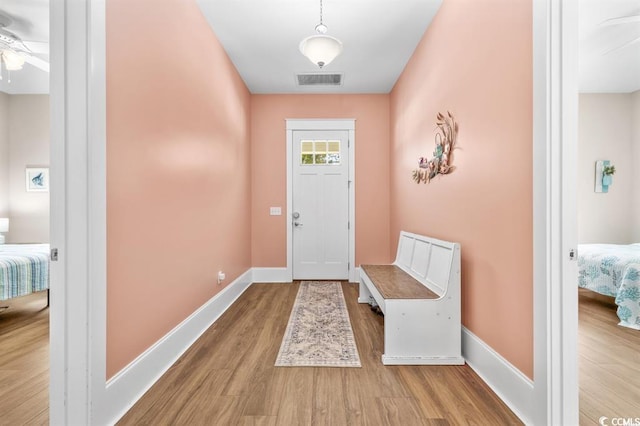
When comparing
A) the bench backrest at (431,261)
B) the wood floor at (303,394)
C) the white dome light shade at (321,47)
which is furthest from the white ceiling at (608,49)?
the wood floor at (303,394)

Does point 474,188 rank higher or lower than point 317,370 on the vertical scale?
higher

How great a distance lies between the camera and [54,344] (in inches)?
51.8

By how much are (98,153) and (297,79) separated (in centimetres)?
303

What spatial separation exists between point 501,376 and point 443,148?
1.65m

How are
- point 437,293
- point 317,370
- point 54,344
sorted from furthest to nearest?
point 437,293
point 317,370
point 54,344

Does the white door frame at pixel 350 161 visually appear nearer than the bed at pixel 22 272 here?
No

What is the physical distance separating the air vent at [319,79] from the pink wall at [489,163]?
1410 mm

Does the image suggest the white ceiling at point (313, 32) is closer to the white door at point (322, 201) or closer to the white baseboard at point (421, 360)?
the white door at point (322, 201)

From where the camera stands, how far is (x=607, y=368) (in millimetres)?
1902

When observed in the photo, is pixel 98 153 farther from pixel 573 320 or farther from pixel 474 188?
pixel 573 320

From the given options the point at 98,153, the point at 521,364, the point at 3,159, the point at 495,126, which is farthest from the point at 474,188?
the point at 3,159

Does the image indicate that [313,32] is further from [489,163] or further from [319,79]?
[489,163]

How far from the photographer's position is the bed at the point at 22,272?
105 inches

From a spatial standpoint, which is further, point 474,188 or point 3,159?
point 3,159
